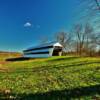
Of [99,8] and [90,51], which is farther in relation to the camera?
[90,51]

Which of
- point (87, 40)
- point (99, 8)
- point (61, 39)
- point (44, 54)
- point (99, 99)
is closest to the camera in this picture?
point (99, 99)

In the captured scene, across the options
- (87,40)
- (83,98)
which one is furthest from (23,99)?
(87,40)

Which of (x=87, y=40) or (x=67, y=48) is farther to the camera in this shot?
(x=67, y=48)

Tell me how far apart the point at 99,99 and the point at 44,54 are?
43010 millimetres

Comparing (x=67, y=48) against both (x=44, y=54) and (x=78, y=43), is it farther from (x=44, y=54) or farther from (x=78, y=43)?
(x=44, y=54)

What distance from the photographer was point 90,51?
7369 centimetres

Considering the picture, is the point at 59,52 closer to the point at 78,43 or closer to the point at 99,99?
the point at 78,43

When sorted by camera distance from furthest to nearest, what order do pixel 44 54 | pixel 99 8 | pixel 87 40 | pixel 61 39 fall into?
pixel 61 39, pixel 87 40, pixel 44 54, pixel 99 8

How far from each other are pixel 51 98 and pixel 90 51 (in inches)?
2659

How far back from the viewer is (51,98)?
7.59 metres

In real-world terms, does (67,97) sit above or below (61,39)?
below

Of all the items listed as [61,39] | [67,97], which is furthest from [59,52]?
[67,97]

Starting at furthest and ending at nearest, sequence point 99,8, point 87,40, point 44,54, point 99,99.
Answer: point 87,40 → point 44,54 → point 99,8 → point 99,99

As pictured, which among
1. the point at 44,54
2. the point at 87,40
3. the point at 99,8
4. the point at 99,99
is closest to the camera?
the point at 99,99
